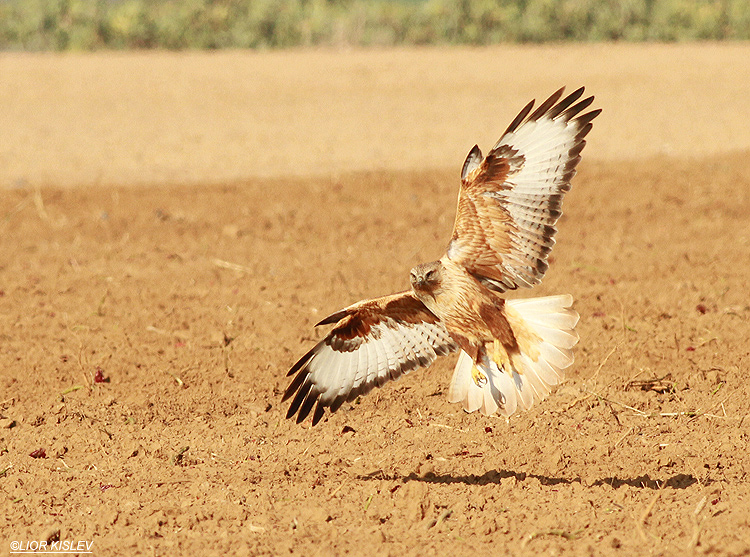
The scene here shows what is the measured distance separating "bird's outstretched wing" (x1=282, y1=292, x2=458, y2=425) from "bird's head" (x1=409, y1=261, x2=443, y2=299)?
0.49 ft

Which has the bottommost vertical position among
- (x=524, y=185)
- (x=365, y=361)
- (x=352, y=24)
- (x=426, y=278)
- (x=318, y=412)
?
(x=352, y=24)

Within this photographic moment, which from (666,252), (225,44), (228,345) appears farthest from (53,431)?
(225,44)

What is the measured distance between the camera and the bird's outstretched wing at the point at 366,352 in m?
5.25

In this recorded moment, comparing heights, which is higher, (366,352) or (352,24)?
(366,352)

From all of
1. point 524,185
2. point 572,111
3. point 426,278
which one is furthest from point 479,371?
point 572,111

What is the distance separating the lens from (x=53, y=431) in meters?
5.81

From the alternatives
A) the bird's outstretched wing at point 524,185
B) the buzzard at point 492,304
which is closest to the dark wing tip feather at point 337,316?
the buzzard at point 492,304

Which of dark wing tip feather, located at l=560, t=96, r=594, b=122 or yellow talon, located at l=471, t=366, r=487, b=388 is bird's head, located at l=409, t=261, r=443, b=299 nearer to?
yellow talon, located at l=471, t=366, r=487, b=388

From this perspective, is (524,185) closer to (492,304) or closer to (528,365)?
(492,304)

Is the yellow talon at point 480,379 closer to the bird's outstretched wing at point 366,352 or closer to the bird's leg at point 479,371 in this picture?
the bird's leg at point 479,371

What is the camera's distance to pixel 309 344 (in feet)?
22.6

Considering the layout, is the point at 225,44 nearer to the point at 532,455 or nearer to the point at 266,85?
the point at 266,85

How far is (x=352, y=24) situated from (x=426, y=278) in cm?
2791

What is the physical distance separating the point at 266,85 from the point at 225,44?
1231 cm
